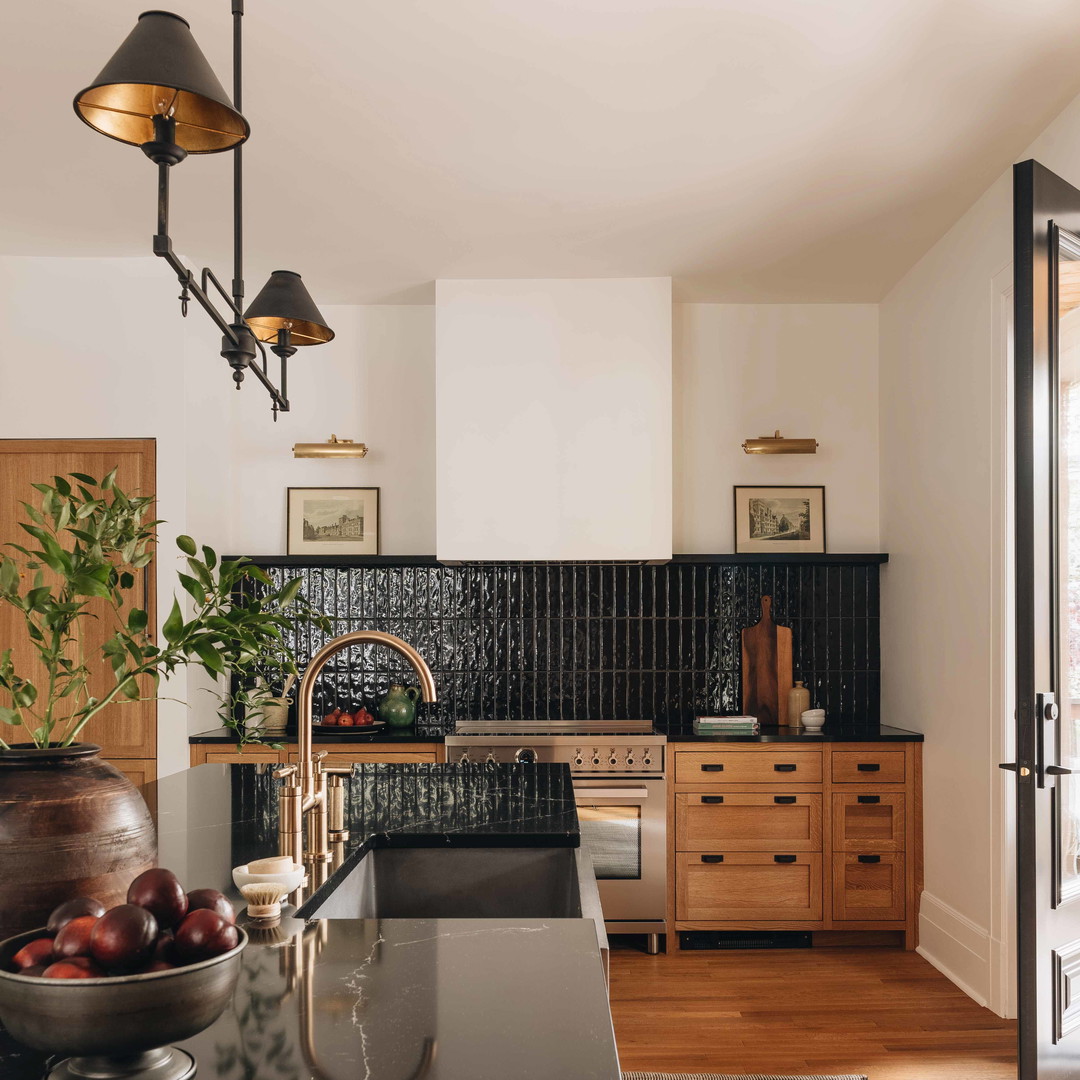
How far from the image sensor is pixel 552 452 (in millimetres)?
4562

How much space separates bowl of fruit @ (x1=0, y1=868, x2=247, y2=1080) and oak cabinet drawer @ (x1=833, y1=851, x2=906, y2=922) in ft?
12.5

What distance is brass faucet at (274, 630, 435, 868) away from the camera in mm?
1834

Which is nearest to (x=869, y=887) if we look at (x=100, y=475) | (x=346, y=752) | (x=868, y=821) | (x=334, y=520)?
(x=868, y=821)

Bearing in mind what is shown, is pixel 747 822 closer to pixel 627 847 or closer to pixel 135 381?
pixel 627 847

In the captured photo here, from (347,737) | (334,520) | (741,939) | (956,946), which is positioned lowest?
(741,939)

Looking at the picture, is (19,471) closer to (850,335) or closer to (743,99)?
(743,99)

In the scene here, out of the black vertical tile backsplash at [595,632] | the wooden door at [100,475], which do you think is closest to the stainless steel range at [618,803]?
the black vertical tile backsplash at [595,632]

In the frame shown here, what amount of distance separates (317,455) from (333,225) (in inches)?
49.5

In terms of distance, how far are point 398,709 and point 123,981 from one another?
3.77 m

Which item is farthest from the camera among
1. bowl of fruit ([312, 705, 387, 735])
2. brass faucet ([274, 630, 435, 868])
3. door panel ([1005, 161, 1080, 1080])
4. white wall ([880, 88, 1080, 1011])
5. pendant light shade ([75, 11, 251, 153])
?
bowl of fruit ([312, 705, 387, 735])

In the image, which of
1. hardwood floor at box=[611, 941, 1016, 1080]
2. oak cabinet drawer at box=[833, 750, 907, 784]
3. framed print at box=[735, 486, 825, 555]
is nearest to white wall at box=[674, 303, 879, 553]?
framed print at box=[735, 486, 825, 555]

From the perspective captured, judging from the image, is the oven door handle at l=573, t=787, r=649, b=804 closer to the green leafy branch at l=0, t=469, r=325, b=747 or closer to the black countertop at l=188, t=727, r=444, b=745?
the black countertop at l=188, t=727, r=444, b=745

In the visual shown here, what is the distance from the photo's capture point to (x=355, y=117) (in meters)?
3.06

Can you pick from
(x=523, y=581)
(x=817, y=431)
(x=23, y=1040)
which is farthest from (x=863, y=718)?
(x=23, y=1040)
